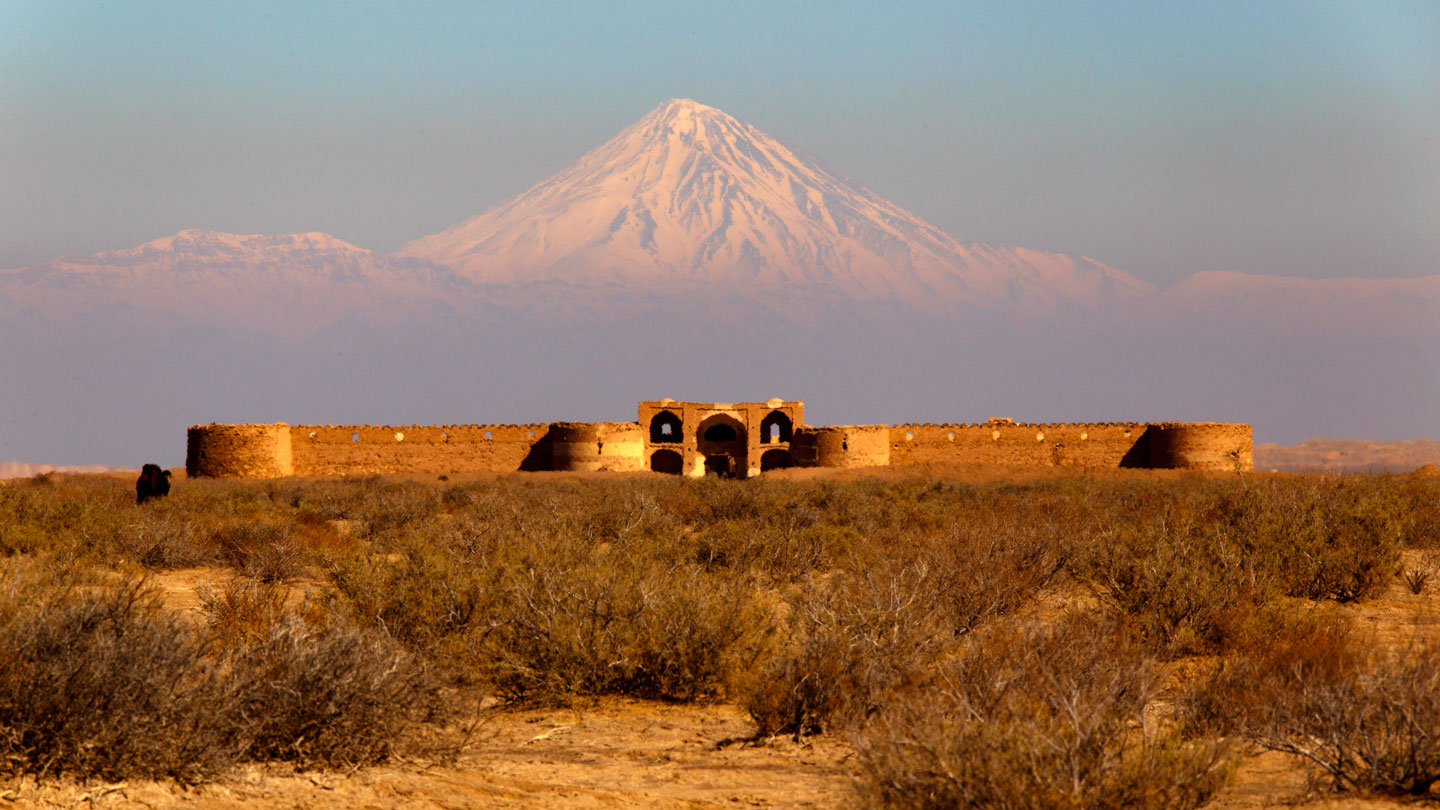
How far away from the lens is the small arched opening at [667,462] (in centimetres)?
4096

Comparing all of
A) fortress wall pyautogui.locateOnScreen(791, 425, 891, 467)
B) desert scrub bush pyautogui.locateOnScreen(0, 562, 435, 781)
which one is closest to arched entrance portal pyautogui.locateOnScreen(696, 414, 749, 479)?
fortress wall pyautogui.locateOnScreen(791, 425, 891, 467)

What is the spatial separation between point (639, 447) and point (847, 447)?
6.74 metres

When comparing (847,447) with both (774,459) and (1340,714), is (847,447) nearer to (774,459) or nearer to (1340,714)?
(774,459)

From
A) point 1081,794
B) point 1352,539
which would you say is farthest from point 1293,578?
point 1081,794

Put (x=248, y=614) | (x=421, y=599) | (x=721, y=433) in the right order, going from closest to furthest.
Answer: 1. (x=248, y=614)
2. (x=421, y=599)
3. (x=721, y=433)

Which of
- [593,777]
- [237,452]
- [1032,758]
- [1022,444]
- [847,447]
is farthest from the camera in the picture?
[1022,444]

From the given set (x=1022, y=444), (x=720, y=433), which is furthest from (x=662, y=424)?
(x=1022, y=444)

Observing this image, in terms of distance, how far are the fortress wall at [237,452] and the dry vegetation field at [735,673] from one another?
22.8 m

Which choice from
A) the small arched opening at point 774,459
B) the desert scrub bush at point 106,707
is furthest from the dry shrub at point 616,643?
the small arched opening at point 774,459

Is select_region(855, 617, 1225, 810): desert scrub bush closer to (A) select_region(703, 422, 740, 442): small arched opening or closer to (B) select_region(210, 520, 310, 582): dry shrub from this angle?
(B) select_region(210, 520, 310, 582): dry shrub

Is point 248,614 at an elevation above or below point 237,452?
below

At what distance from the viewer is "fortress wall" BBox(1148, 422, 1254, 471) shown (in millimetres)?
38300

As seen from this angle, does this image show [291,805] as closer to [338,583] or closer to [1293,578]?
[338,583]

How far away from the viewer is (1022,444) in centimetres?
3944
